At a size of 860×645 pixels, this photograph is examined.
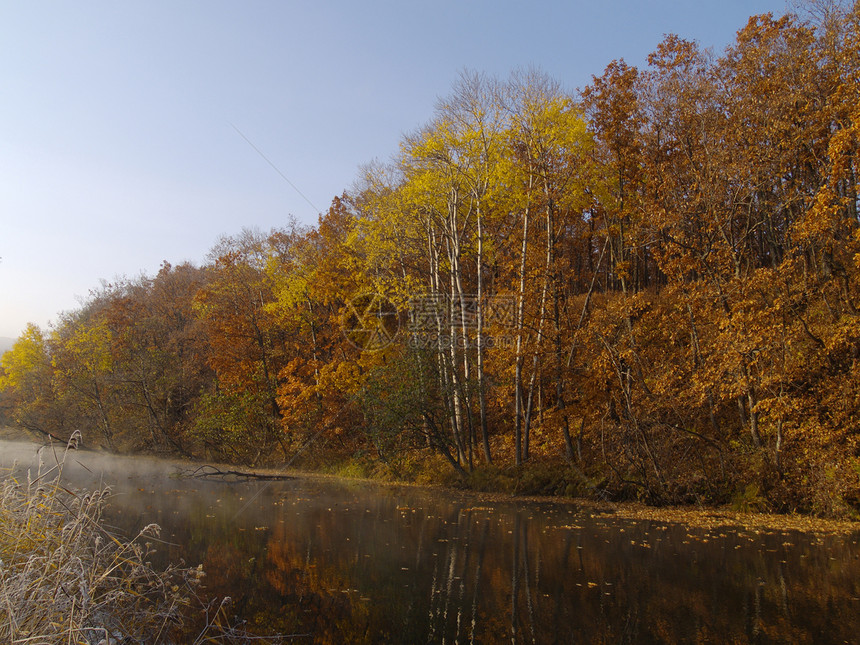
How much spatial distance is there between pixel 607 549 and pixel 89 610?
303 inches

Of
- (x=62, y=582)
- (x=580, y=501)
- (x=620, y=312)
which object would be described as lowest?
(x=580, y=501)

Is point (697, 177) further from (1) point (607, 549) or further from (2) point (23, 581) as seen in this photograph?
(2) point (23, 581)

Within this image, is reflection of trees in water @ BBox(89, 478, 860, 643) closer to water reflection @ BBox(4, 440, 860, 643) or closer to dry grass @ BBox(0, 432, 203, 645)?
water reflection @ BBox(4, 440, 860, 643)

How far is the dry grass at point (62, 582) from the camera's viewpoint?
13.3 ft

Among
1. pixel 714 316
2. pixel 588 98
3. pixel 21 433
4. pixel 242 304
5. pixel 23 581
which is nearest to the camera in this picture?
pixel 23 581

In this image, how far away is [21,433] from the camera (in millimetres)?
35812

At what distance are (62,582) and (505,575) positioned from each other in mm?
5406

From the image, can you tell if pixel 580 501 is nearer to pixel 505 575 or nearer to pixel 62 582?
pixel 505 575

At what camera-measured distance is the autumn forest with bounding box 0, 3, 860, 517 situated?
1301 cm

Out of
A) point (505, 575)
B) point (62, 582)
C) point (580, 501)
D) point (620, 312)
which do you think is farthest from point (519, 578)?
point (620, 312)

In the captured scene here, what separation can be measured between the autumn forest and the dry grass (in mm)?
11715

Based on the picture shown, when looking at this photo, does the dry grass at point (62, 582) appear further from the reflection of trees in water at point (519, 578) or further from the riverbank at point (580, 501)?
the riverbank at point (580, 501)

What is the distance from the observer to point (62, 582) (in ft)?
14.0

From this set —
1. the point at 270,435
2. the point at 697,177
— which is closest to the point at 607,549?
the point at 697,177
